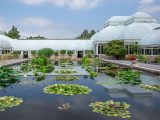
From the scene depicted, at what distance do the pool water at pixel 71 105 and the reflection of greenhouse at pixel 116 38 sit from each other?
2644 centimetres

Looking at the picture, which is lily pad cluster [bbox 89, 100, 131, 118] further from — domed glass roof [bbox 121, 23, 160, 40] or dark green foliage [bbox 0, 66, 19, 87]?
domed glass roof [bbox 121, 23, 160, 40]

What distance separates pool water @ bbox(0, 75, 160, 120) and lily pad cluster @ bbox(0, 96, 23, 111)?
228 millimetres

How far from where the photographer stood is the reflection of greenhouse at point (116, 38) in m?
41.8

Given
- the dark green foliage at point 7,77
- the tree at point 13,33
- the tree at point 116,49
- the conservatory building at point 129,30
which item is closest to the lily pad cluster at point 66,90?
the dark green foliage at point 7,77

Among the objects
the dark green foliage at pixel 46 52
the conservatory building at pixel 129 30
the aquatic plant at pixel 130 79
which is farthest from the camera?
the dark green foliage at pixel 46 52

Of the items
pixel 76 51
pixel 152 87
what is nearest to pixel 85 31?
pixel 76 51

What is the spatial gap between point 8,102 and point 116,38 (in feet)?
131

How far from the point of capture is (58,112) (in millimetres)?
9266

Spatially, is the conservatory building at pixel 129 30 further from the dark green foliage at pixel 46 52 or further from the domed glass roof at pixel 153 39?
the dark green foliage at pixel 46 52

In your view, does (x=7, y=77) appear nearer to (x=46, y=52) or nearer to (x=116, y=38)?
(x=46, y=52)

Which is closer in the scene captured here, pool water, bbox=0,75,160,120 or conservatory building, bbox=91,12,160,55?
pool water, bbox=0,75,160,120

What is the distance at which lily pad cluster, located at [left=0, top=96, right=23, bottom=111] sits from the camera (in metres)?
9.92

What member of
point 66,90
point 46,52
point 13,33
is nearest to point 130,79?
point 66,90

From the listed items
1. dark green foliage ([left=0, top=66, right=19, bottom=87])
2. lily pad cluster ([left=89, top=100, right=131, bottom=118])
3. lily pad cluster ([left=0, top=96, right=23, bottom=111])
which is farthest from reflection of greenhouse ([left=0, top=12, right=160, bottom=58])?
lily pad cluster ([left=0, top=96, right=23, bottom=111])
